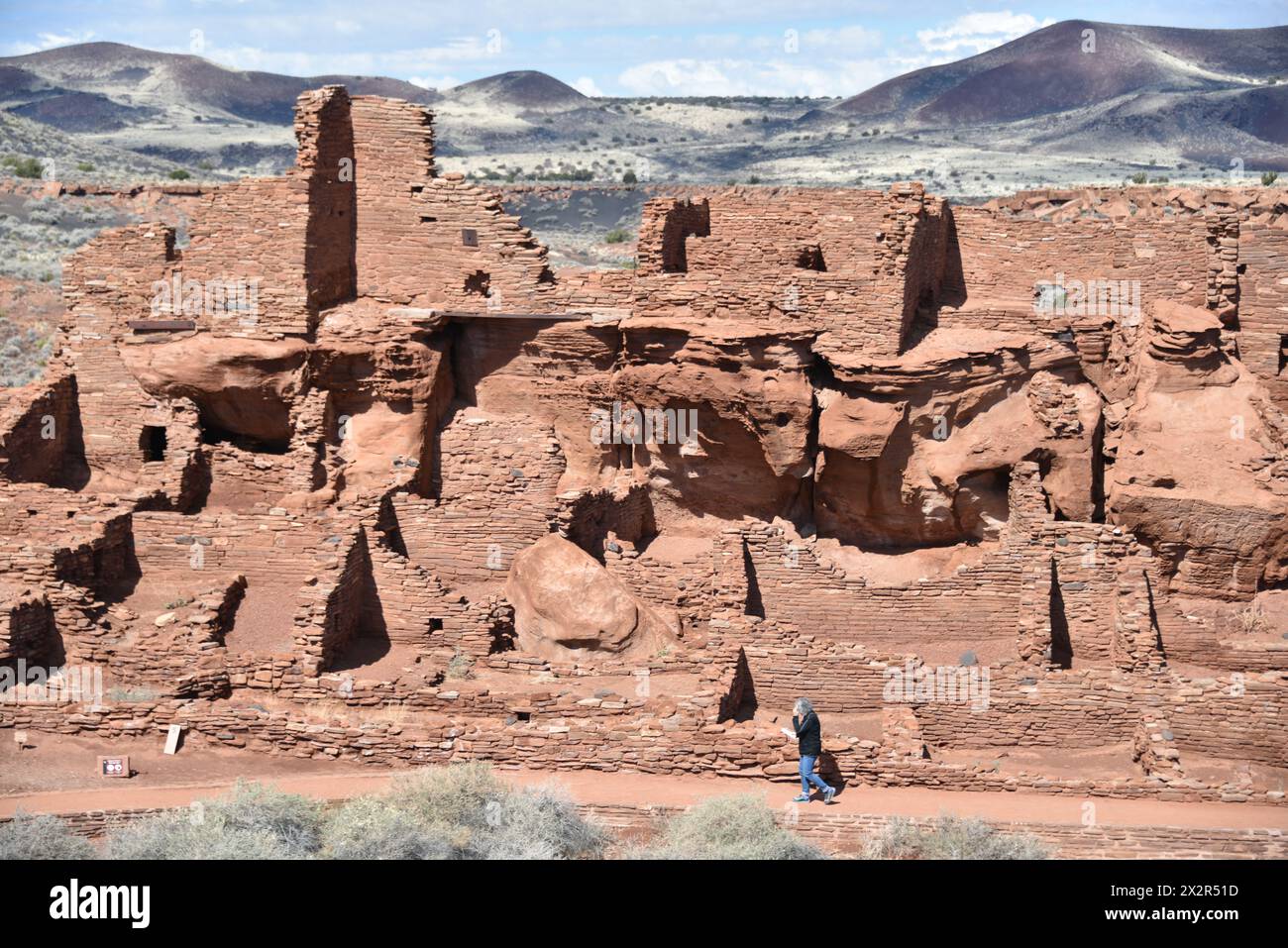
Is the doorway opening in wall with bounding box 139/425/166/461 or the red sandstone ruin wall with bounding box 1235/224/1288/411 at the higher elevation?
the red sandstone ruin wall with bounding box 1235/224/1288/411

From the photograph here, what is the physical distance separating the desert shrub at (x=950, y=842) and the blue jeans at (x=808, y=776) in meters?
1.11

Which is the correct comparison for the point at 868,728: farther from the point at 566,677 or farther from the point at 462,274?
the point at 462,274

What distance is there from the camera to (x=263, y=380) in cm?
2161

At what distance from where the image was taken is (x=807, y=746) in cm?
1576

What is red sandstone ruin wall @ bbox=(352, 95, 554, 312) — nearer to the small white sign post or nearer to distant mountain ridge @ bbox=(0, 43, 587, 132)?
the small white sign post

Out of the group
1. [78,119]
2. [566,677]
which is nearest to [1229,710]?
[566,677]

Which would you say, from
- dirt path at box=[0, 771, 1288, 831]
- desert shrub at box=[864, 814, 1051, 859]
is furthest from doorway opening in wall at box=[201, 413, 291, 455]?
desert shrub at box=[864, 814, 1051, 859]

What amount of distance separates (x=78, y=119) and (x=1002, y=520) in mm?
84051

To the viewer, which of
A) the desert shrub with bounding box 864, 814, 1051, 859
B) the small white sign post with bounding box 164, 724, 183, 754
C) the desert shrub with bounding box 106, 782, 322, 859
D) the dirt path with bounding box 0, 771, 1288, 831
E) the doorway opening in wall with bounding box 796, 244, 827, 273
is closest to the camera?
the desert shrub with bounding box 106, 782, 322, 859

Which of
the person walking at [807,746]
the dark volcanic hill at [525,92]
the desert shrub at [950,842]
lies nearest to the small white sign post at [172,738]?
the person walking at [807,746]

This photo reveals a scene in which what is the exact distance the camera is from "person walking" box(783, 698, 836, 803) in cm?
1574

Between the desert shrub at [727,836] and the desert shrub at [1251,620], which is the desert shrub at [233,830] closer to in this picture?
the desert shrub at [727,836]

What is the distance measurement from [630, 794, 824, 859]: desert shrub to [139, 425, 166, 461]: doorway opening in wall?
10334 millimetres

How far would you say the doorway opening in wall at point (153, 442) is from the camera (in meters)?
22.0
